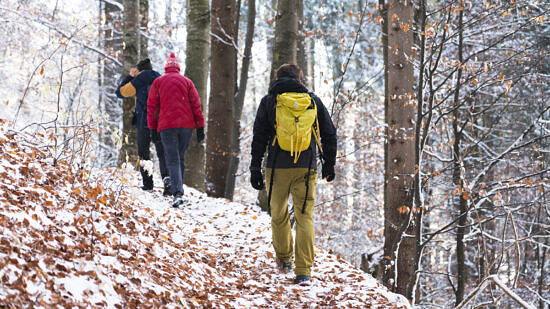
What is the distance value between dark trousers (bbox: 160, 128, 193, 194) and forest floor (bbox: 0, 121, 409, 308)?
0.65 meters

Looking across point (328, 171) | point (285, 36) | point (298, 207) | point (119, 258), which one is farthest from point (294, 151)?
point (285, 36)

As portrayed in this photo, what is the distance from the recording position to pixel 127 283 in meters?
3.32

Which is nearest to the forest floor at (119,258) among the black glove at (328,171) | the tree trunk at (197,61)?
the black glove at (328,171)

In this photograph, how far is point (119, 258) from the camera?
360cm

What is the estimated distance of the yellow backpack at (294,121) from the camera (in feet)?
14.6

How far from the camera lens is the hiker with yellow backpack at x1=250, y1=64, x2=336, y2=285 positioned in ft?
14.7

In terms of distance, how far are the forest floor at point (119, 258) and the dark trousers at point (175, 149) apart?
654 mm

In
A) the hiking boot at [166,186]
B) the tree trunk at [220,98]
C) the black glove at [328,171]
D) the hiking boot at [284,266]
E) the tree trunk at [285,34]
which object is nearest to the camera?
the black glove at [328,171]

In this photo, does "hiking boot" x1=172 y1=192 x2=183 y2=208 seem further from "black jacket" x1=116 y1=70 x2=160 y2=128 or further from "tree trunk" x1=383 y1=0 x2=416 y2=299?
"tree trunk" x1=383 y1=0 x2=416 y2=299

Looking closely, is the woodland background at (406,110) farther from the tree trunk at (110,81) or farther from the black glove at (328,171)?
the black glove at (328,171)

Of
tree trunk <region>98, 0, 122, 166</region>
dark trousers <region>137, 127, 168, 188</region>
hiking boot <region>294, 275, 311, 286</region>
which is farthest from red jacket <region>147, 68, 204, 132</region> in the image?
tree trunk <region>98, 0, 122, 166</region>

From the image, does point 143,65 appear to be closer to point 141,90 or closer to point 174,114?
point 141,90

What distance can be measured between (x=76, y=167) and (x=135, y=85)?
2205 mm

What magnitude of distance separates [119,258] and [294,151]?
6.48 feet
